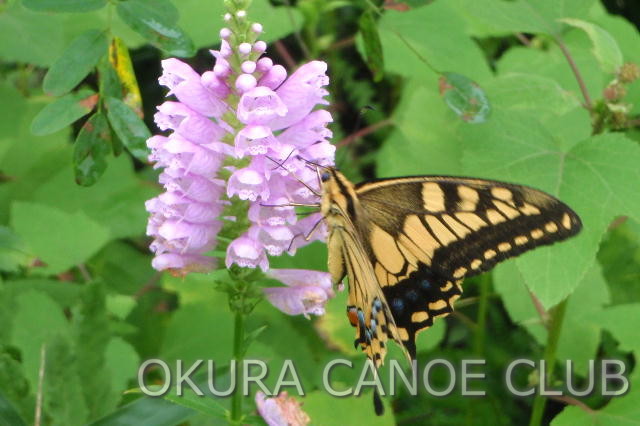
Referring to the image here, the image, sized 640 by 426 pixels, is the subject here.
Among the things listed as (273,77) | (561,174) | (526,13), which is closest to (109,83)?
(273,77)

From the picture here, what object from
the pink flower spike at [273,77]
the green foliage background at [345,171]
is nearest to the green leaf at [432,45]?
the green foliage background at [345,171]

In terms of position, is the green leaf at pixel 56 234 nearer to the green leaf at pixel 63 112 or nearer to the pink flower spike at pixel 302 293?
the green leaf at pixel 63 112

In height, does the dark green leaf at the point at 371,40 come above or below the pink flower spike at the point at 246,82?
below

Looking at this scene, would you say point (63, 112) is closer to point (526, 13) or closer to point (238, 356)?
point (238, 356)

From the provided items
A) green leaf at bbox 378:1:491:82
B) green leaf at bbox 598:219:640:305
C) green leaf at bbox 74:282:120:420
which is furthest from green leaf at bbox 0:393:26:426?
green leaf at bbox 598:219:640:305

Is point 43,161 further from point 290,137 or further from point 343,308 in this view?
point 290,137

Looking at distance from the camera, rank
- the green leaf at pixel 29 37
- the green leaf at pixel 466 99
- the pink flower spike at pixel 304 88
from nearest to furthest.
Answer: the pink flower spike at pixel 304 88 < the green leaf at pixel 466 99 < the green leaf at pixel 29 37

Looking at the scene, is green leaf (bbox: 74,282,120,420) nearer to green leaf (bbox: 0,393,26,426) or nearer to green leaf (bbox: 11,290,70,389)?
green leaf (bbox: 0,393,26,426)
